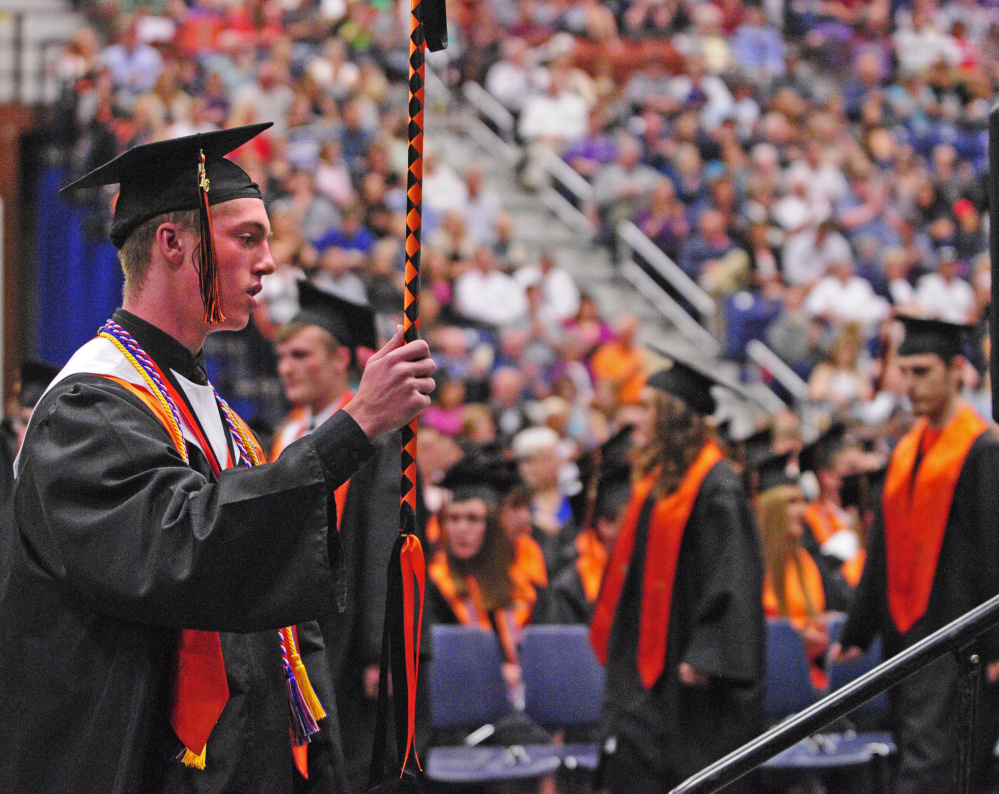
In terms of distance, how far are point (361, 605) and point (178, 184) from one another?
2.06 m

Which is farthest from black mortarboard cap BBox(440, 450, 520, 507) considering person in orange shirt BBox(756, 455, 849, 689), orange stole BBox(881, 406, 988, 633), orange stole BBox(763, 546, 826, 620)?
orange stole BBox(881, 406, 988, 633)

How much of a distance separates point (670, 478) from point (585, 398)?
573cm

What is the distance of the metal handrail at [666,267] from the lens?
1259 cm

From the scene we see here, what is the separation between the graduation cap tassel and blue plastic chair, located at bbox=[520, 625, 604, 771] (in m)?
3.83

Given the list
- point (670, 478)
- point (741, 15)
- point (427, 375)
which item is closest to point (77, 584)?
point (427, 375)

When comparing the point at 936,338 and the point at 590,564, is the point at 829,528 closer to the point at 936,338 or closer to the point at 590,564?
the point at 590,564

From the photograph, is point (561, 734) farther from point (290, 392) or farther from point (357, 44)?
point (357, 44)

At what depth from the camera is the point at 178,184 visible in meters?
2.42

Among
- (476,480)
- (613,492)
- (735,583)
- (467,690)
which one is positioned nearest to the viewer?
(735,583)

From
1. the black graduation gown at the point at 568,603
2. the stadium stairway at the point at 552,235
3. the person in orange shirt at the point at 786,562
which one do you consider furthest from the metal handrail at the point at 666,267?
the black graduation gown at the point at 568,603

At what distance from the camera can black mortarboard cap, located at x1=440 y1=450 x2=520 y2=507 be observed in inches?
251

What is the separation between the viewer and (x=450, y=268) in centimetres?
1125

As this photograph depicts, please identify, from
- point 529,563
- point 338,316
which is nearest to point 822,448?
point 529,563

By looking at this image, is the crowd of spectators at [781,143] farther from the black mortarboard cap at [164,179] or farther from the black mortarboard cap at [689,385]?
the black mortarboard cap at [164,179]
